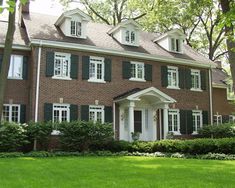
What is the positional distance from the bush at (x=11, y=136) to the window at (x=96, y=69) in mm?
5307

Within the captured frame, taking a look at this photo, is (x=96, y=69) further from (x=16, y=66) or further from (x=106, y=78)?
(x=16, y=66)

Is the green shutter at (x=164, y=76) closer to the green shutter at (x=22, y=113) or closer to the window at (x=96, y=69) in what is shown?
the window at (x=96, y=69)

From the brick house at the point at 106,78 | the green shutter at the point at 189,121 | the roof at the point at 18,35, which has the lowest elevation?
the green shutter at the point at 189,121

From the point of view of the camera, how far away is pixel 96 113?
19.2m

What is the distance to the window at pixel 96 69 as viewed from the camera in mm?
19312

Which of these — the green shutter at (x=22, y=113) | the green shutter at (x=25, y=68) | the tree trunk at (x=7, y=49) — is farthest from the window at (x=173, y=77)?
the tree trunk at (x=7, y=49)

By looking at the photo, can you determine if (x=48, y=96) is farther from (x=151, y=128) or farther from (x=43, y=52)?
(x=151, y=128)

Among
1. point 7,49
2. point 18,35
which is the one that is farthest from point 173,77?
point 7,49

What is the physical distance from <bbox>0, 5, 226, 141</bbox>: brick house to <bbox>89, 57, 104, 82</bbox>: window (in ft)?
0.19

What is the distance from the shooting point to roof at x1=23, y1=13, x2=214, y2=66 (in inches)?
749

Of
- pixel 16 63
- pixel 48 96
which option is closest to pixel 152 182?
pixel 48 96

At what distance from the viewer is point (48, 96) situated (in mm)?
17844

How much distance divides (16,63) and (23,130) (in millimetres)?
4333

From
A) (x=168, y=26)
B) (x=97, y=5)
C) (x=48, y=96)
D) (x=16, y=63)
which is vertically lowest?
(x=48, y=96)
